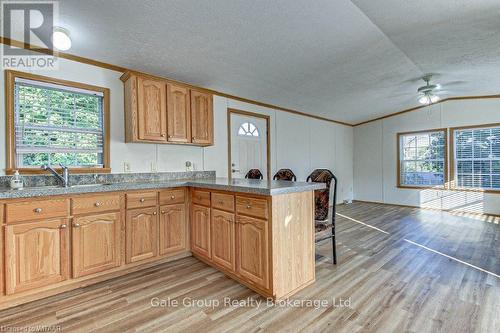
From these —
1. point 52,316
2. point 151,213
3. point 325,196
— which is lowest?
point 52,316

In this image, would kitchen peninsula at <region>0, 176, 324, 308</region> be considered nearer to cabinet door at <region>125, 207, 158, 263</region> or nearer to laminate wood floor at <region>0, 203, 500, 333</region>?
cabinet door at <region>125, 207, 158, 263</region>

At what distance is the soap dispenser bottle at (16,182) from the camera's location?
7.37 ft

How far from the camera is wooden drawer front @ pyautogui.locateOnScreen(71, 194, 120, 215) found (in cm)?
229

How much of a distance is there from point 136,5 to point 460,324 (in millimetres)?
3508

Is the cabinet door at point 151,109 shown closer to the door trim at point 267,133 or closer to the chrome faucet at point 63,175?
the chrome faucet at point 63,175

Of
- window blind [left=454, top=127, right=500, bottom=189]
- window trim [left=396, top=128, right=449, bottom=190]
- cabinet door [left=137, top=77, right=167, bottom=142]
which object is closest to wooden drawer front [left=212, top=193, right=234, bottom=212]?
cabinet door [left=137, top=77, right=167, bottom=142]

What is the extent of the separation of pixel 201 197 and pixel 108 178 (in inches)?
45.0

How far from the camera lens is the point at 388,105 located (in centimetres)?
576

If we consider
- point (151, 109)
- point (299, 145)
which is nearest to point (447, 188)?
point (299, 145)

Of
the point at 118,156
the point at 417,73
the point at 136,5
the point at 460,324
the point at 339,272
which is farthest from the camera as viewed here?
the point at 417,73

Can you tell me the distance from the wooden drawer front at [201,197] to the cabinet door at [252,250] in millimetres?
554

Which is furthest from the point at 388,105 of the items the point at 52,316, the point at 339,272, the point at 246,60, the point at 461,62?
the point at 52,316

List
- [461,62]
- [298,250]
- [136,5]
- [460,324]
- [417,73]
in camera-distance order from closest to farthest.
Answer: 1. [460,324]
2. [136,5]
3. [298,250]
4. [461,62]
5. [417,73]

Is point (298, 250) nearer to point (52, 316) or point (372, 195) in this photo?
point (52, 316)
